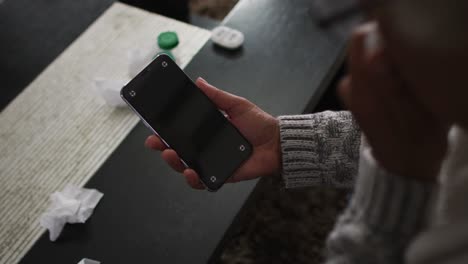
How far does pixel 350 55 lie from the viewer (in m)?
0.41

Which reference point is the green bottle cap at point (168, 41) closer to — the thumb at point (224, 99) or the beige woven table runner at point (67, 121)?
the beige woven table runner at point (67, 121)

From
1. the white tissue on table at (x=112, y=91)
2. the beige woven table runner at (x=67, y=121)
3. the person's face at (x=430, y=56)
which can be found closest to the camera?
the person's face at (x=430, y=56)

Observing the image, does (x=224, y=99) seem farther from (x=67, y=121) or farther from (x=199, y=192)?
(x=67, y=121)

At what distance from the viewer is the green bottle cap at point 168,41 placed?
1.04 m

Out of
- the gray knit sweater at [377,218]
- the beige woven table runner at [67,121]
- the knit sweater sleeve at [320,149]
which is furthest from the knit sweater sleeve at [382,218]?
the beige woven table runner at [67,121]

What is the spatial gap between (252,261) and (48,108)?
59 cm

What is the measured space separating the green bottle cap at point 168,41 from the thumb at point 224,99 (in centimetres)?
28

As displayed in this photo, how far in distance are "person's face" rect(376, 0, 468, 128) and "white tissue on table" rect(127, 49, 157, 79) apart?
74 centimetres

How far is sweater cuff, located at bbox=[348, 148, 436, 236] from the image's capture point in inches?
16.9

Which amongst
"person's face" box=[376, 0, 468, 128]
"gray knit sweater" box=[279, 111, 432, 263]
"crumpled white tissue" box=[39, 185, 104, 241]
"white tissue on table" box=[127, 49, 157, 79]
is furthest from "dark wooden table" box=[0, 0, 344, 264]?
"person's face" box=[376, 0, 468, 128]

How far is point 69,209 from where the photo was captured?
2.61 feet

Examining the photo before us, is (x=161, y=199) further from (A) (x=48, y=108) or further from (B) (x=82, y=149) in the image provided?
(A) (x=48, y=108)

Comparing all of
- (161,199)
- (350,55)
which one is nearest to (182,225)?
(161,199)

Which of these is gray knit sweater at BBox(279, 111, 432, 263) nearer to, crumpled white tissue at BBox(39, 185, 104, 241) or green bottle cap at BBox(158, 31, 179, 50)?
crumpled white tissue at BBox(39, 185, 104, 241)
